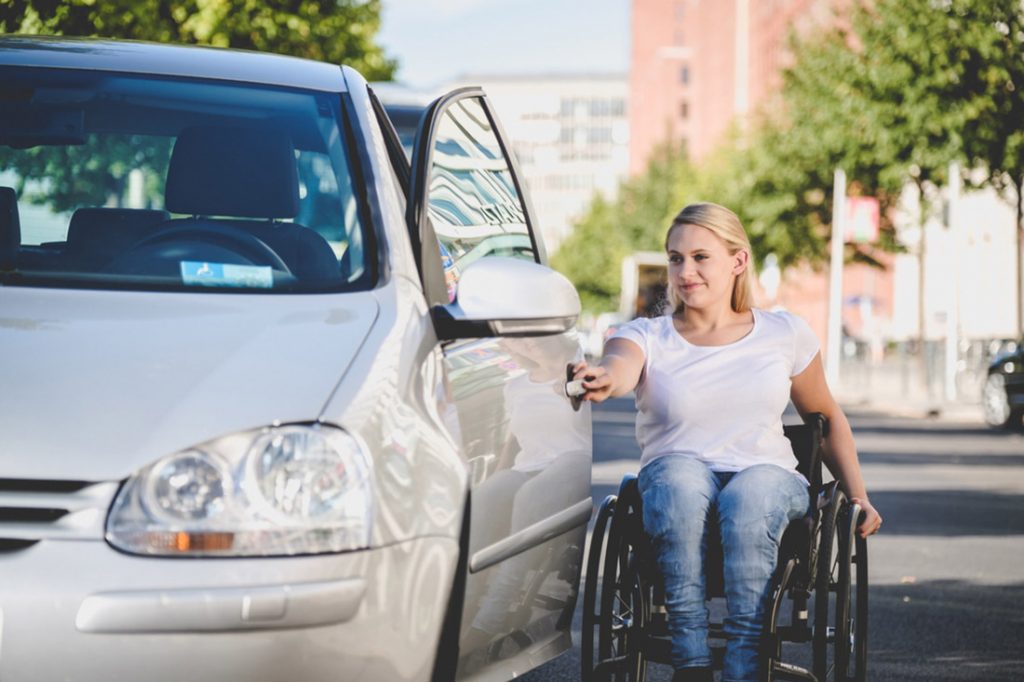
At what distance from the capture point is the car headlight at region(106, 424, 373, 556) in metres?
2.87

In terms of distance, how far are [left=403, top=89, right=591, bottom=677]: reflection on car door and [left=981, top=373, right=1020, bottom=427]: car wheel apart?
18.6 metres

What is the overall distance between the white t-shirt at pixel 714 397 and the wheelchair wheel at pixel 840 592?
208 mm

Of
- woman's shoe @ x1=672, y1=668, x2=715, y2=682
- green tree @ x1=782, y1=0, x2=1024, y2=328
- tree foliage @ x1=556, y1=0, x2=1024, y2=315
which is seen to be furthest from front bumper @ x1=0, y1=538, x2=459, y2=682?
tree foliage @ x1=556, y1=0, x2=1024, y2=315

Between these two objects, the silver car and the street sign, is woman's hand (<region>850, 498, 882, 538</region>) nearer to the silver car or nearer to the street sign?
the silver car

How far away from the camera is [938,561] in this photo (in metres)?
9.03

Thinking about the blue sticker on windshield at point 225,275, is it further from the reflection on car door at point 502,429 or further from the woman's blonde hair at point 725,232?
the woman's blonde hair at point 725,232

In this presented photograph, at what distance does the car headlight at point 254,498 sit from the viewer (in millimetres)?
Result: 2865

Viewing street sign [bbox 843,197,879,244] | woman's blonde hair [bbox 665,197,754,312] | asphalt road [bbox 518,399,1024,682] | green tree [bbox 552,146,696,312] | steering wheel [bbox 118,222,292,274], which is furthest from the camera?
green tree [bbox 552,146,696,312]

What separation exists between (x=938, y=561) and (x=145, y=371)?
6701 millimetres

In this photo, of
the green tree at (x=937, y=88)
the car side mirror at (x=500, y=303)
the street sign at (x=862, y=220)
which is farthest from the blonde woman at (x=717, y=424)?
the street sign at (x=862, y=220)

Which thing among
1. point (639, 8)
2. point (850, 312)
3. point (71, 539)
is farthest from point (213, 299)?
point (639, 8)

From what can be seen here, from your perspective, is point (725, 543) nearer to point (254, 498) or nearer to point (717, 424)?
point (717, 424)

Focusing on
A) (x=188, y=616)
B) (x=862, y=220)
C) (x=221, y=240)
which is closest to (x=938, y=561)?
(x=221, y=240)

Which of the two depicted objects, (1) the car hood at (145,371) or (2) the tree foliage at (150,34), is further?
(2) the tree foliage at (150,34)
